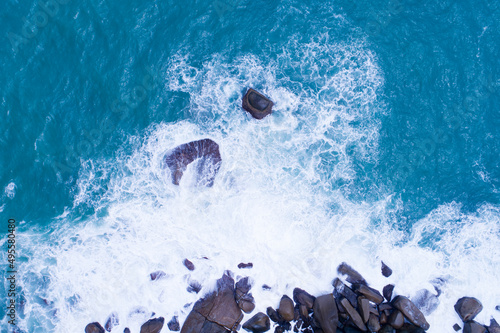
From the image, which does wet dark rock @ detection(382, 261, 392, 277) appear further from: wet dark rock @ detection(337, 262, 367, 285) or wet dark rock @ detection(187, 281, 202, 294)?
wet dark rock @ detection(187, 281, 202, 294)

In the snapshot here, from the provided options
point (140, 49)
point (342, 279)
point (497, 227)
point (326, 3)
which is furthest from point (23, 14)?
point (497, 227)

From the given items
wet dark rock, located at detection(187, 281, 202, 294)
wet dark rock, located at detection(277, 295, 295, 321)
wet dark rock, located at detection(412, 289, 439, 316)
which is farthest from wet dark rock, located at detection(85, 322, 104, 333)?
wet dark rock, located at detection(412, 289, 439, 316)

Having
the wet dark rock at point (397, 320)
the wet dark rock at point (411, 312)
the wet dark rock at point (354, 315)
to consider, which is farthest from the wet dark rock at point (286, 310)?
the wet dark rock at point (411, 312)

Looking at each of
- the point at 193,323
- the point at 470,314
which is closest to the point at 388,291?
the point at 470,314

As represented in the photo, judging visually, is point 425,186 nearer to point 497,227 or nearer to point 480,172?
point 480,172

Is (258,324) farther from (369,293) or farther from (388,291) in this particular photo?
(388,291)

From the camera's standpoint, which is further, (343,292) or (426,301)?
(426,301)
